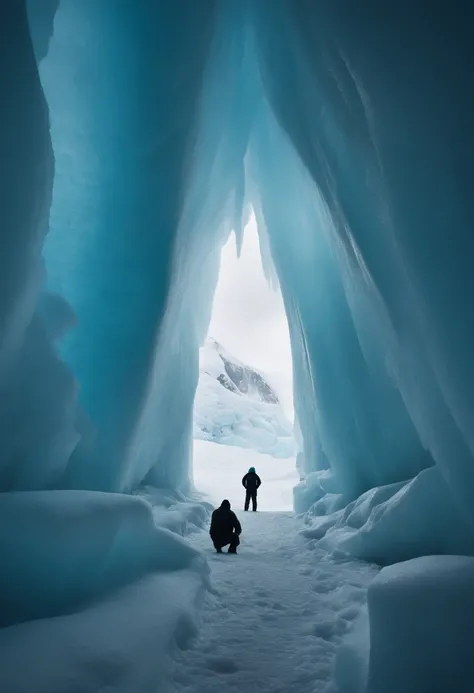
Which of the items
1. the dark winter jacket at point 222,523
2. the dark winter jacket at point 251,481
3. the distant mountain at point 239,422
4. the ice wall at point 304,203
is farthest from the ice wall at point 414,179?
the distant mountain at point 239,422

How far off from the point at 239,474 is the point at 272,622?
829 inches

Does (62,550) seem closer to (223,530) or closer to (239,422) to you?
(223,530)

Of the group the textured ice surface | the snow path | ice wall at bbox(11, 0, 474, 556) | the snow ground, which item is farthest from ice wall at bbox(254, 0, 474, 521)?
the snow ground

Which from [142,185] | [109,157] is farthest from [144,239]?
[109,157]

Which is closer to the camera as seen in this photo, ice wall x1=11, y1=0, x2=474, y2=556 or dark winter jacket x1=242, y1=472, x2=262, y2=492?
ice wall x1=11, y1=0, x2=474, y2=556

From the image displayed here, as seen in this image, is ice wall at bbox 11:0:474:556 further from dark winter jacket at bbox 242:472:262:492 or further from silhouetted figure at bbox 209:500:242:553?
dark winter jacket at bbox 242:472:262:492

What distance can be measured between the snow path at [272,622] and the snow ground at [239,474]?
1216cm

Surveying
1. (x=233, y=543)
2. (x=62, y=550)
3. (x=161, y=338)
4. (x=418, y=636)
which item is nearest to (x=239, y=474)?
(x=161, y=338)

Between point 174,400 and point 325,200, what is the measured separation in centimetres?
621

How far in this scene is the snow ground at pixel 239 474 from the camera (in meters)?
19.1

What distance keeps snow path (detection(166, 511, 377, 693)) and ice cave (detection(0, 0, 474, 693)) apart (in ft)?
0.07

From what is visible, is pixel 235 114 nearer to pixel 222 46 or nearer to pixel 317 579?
pixel 222 46

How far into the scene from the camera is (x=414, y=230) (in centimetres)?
303

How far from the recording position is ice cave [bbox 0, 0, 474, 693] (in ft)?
7.73
